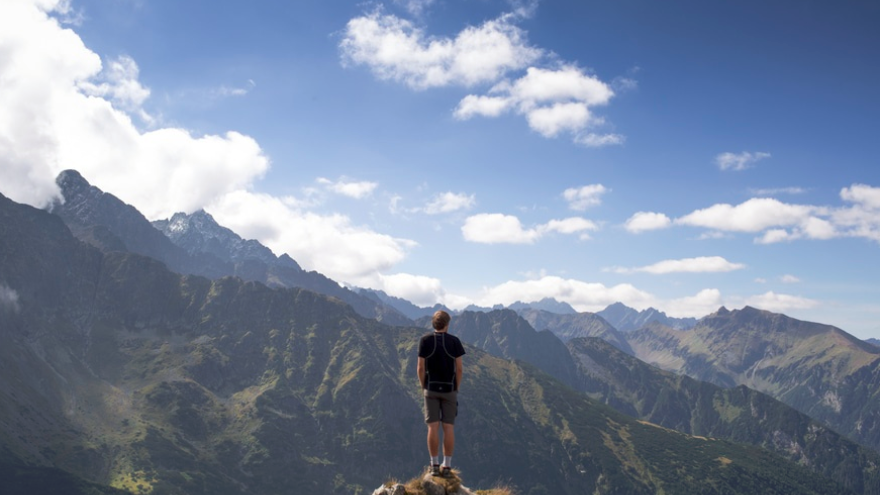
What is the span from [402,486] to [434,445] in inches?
68.4

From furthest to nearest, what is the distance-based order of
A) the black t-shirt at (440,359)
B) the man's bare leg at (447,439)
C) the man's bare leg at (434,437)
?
the man's bare leg at (434,437), the black t-shirt at (440,359), the man's bare leg at (447,439)

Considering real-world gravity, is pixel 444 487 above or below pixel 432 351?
below

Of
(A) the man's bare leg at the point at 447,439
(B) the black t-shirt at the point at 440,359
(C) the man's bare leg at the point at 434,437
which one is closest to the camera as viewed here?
(A) the man's bare leg at the point at 447,439

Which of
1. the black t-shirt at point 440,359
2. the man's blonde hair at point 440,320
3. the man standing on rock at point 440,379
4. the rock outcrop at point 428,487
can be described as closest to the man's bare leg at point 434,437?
the man standing on rock at point 440,379

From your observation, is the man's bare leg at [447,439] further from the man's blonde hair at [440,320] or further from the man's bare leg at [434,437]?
the man's blonde hair at [440,320]

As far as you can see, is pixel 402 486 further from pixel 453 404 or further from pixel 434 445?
pixel 453 404

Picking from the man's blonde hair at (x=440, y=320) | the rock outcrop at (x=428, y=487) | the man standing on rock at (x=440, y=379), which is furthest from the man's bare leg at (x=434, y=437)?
the man's blonde hair at (x=440, y=320)

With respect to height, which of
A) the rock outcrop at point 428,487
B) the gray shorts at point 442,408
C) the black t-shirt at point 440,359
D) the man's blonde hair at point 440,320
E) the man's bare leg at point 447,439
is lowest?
the rock outcrop at point 428,487

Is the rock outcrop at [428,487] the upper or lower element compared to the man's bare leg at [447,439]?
lower

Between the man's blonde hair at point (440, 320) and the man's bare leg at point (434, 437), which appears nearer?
the man's blonde hair at point (440, 320)

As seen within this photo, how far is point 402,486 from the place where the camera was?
765 inches

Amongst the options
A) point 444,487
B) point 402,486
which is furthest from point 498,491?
point 402,486

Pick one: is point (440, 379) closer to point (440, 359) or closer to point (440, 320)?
point (440, 359)

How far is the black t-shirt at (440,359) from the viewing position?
1931 cm
